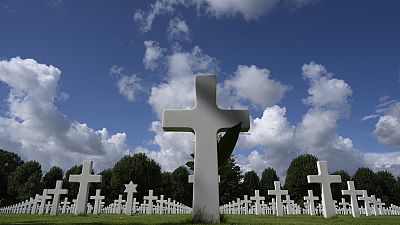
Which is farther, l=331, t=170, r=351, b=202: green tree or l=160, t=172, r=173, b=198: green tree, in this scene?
l=160, t=172, r=173, b=198: green tree

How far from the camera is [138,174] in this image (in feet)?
127

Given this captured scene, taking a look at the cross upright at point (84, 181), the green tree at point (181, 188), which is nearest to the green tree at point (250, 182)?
the green tree at point (181, 188)

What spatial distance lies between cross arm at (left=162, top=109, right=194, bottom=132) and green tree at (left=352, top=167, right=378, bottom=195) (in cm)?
4363

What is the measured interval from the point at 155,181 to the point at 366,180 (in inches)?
1136

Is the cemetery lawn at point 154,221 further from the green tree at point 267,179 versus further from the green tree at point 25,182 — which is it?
the green tree at point 267,179

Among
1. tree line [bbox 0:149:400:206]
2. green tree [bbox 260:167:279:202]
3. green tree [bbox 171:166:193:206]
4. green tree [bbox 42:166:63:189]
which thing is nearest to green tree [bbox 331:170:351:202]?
tree line [bbox 0:149:400:206]

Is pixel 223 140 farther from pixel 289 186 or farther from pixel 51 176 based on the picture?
pixel 51 176

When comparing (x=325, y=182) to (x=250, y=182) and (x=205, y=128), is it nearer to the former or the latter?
(x=205, y=128)

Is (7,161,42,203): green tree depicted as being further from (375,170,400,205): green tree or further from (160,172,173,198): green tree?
(375,170,400,205): green tree

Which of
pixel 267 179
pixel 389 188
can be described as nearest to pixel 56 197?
pixel 267 179

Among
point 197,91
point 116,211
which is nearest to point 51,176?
point 116,211

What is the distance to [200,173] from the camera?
6852 mm

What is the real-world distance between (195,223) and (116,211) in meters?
21.8

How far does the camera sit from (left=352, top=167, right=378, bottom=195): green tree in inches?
1698
